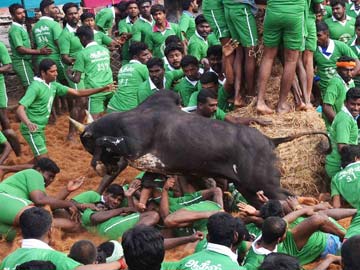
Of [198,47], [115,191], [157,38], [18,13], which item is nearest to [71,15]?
[18,13]

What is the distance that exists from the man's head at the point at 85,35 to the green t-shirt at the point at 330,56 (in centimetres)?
353

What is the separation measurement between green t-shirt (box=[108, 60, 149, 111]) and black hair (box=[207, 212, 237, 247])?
5735mm

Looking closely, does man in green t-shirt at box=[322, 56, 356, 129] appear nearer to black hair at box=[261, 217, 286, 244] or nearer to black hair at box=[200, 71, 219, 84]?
black hair at box=[200, 71, 219, 84]

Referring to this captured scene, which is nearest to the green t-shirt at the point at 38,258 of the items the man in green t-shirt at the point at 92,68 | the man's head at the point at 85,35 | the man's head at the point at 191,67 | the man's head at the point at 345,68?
the man's head at the point at 191,67

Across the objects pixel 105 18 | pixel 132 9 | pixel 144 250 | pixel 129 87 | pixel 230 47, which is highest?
pixel 144 250

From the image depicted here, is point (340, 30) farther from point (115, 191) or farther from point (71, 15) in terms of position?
point (115, 191)

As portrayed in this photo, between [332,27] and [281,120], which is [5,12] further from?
[281,120]

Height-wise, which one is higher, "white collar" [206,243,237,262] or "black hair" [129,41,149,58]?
"white collar" [206,243,237,262]

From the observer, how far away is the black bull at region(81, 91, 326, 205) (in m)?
8.67

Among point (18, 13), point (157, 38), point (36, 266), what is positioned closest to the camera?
point (36, 266)

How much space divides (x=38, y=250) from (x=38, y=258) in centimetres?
11

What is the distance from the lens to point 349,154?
365 inches

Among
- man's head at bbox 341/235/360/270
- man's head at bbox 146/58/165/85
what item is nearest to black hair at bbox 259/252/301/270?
man's head at bbox 341/235/360/270

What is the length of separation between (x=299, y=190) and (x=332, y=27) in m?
4.41
